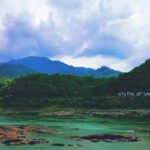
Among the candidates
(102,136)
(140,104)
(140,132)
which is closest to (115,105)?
(140,104)

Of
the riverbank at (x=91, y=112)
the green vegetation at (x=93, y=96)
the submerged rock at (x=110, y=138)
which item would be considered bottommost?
the submerged rock at (x=110, y=138)

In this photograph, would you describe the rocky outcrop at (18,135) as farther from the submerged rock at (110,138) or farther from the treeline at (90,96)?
the treeline at (90,96)

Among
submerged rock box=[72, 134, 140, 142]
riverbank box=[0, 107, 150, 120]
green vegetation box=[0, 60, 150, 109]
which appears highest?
green vegetation box=[0, 60, 150, 109]

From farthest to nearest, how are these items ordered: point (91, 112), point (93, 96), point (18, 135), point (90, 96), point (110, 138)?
point (93, 96) < point (90, 96) < point (91, 112) < point (18, 135) < point (110, 138)

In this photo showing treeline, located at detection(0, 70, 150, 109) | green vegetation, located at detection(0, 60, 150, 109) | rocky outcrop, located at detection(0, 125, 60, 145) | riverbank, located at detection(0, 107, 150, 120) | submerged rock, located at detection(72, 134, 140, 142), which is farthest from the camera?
green vegetation, located at detection(0, 60, 150, 109)

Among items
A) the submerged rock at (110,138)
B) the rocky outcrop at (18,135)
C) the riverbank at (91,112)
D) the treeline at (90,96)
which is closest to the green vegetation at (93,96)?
the treeline at (90,96)

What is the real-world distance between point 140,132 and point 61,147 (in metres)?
25.7

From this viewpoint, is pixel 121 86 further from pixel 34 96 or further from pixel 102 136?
pixel 102 136

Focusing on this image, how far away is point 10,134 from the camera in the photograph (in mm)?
79438

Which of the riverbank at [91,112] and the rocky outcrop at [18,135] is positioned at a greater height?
the riverbank at [91,112]

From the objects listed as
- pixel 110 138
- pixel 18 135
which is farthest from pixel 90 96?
pixel 110 138

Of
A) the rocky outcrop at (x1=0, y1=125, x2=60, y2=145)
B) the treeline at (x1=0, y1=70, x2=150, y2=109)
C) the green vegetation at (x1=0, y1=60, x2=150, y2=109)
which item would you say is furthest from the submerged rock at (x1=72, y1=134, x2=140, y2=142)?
the treeline at (x1=0, y1=70, x2=150, y2=109)

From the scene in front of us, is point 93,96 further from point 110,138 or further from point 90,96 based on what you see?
point 110,138

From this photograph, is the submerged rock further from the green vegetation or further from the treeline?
the treeline
